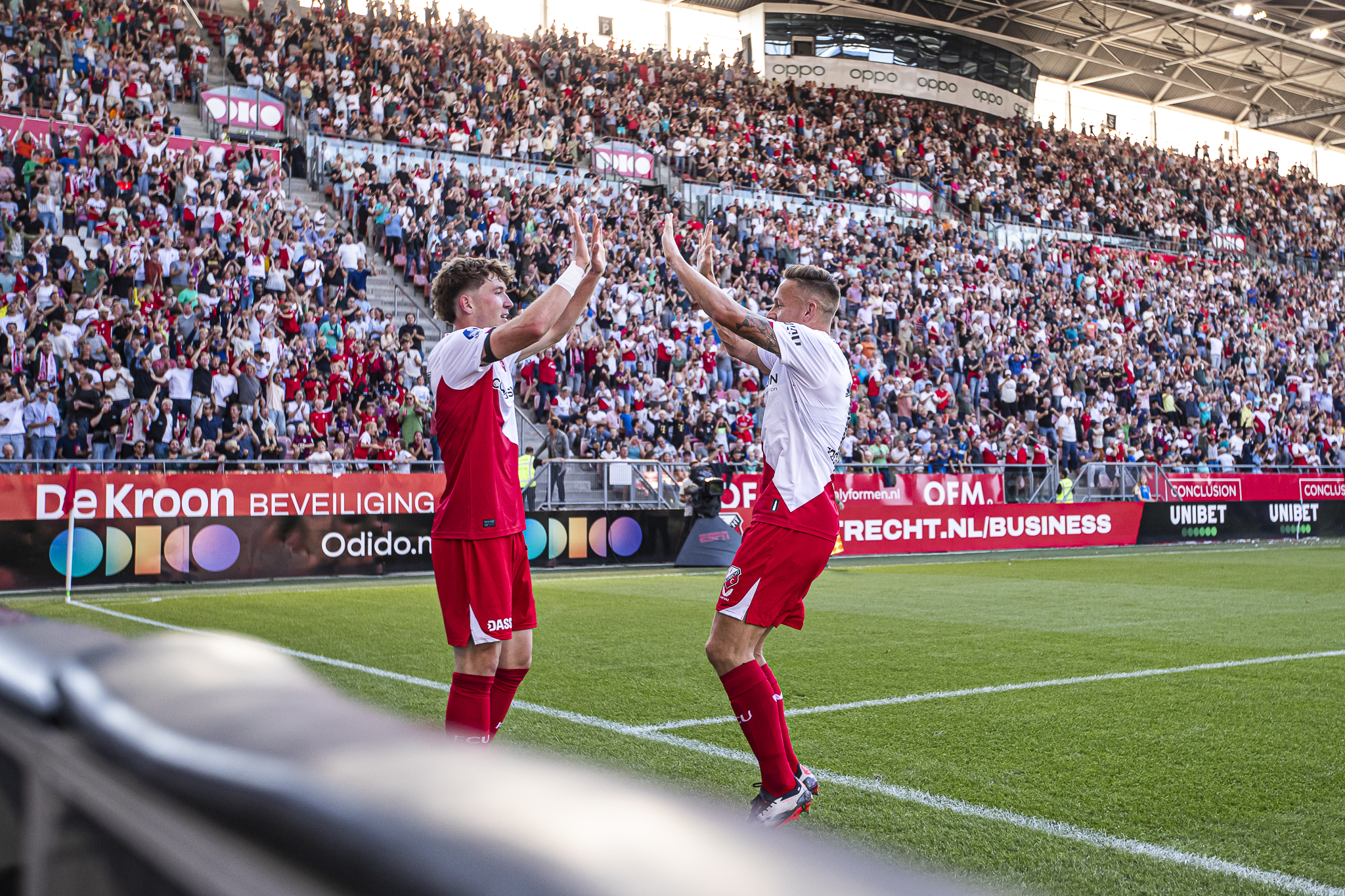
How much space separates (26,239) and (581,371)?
8.95m

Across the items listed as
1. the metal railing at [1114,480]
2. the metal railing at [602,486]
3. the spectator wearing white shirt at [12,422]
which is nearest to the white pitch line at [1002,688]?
the metal railing at [602,486]

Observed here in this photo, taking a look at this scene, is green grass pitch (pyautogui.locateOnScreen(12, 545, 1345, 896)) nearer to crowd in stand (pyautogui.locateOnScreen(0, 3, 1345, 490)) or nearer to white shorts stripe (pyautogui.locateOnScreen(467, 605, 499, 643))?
white shorts stripe (pyautogui.locateOnScreen(467, 605, 499, 643))

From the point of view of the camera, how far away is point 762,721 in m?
4.39

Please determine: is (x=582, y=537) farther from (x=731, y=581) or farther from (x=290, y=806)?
(x=290, y=806)

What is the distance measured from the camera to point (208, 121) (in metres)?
22.4

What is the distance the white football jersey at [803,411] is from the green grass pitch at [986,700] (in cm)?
131

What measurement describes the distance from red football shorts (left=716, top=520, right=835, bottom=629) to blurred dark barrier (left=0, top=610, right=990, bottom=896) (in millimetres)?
3509

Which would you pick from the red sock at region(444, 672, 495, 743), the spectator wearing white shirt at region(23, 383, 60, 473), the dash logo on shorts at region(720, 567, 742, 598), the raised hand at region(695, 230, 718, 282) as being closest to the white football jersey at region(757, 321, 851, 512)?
the dash logo on shorts at region(720, 567, 742, 598)

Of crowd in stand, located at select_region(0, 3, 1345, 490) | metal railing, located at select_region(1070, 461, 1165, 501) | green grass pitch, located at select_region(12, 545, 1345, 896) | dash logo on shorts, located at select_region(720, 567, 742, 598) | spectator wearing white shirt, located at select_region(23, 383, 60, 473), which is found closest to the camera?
green grass pitch, located at select_region(12, 545, 1345, 896)

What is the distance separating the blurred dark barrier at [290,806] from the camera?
0.58 meters

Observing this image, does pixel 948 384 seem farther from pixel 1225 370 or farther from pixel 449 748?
pixel 449 748

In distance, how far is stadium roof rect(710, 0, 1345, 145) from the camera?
40219mm

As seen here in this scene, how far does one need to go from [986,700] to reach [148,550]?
10.8m

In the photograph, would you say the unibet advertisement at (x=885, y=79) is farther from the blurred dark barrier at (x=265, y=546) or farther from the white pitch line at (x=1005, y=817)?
the white pitch line at (x=1005, y=817)
